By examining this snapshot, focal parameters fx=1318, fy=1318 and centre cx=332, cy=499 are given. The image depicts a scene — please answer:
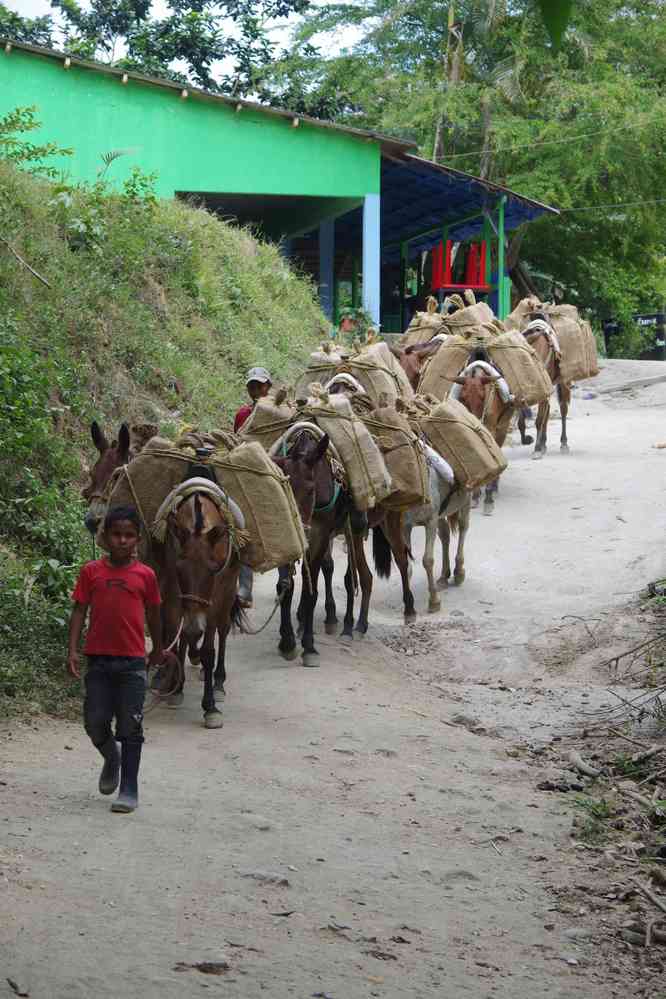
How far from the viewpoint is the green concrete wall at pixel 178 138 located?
20344 millimetres

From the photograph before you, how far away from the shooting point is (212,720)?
820 cm

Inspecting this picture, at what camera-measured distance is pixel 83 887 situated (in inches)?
202

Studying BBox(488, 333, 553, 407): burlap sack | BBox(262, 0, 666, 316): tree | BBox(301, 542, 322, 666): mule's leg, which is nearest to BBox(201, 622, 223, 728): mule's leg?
BBox(301, 542, 322, 666): mule's leg

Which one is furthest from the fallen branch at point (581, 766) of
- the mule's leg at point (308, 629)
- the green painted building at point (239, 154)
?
the green painted building at point (239, 154)

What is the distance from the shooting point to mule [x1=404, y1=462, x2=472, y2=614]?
501 inches

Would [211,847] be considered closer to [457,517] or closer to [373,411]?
[373,411]

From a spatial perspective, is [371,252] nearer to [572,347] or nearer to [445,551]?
[572,347]

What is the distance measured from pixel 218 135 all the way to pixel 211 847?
18009 millimetres

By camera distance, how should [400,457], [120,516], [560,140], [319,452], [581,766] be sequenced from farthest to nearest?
[560,140]
[400,457]
[319,452]
[581,766]
[120,516]

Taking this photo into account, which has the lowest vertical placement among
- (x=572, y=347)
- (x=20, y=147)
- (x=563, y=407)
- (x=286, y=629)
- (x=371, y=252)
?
(x=286, y=629)

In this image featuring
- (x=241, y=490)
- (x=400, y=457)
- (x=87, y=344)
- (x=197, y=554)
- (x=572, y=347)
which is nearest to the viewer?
(x=197, y=554)

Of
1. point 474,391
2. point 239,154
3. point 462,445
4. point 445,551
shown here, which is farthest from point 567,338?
point 462,445

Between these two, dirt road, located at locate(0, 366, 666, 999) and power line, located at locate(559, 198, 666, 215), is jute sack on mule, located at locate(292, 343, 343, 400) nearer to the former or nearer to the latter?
dirt road, located at locate(0, 366, 666, 999)

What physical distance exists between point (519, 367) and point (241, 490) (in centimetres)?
867
